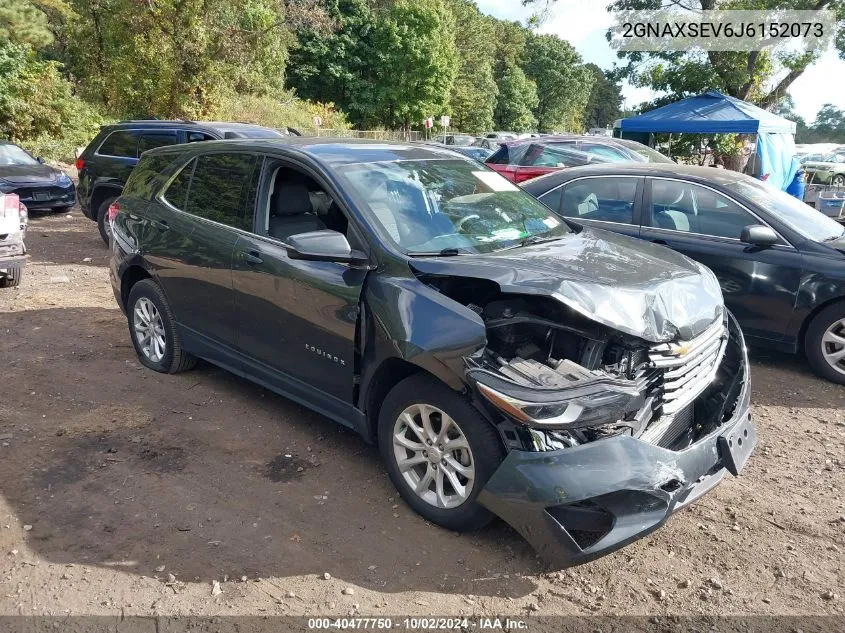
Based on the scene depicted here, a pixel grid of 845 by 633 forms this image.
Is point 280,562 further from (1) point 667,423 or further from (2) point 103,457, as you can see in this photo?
(1) point 667,423

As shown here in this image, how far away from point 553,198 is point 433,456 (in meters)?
4.17

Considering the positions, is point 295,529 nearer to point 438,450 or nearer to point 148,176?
point 438,450

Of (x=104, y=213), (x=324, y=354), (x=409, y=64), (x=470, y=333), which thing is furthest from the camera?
(x=409, y=64)

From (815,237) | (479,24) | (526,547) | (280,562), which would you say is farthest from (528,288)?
(479,24)

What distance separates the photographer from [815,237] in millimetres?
5852

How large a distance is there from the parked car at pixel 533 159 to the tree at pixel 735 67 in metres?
9.71

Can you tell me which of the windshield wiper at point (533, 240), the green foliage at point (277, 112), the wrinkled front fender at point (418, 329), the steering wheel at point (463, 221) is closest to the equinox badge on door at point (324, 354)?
the wrinkled front fender at point (418, 329)

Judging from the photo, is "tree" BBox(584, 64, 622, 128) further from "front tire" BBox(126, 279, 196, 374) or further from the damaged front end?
the damaged front end

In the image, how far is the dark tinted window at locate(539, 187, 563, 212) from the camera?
7.00 m

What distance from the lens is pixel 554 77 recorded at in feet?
280

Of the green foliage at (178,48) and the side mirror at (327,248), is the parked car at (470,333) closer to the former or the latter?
the side mirror at (327,248)

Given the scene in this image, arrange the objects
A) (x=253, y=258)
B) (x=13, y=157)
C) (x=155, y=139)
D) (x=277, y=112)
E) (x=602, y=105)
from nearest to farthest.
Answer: (x=253, y=258), (x=155, y=139), (x=13, y=157), (x=277, y=112), (x=602, y=105)

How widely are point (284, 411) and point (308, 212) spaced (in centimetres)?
140

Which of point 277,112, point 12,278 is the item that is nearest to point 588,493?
point 12,278
